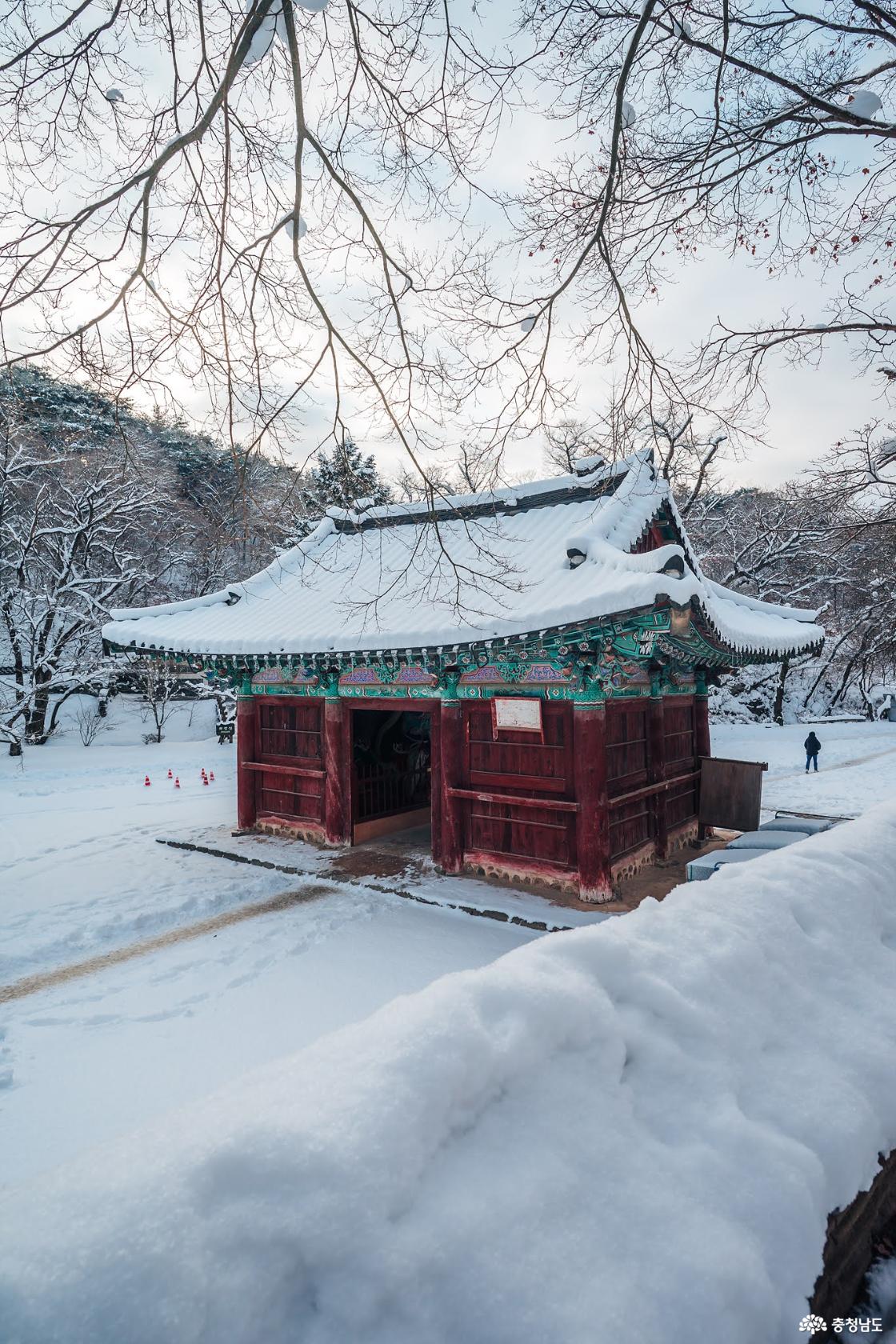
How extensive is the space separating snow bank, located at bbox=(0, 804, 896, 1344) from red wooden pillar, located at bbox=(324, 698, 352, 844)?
7.13m

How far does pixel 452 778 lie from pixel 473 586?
3094 millimetres

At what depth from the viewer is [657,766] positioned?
27.2 feet

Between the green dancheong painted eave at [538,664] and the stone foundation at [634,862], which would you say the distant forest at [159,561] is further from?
the stone foundation at [634,862]

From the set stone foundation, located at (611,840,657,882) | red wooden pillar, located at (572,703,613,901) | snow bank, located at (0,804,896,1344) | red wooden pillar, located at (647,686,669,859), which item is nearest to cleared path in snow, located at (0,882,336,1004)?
red wooden pillar, located at (572,703,613,901)

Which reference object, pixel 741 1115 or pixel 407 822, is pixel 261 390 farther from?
pixel 407 822

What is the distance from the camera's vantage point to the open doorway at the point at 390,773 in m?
9.87

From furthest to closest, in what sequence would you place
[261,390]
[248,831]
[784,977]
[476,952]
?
1. [248,831]
2. [476,952]
3. [261,390]
4. [784,977]

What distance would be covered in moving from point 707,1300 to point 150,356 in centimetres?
449

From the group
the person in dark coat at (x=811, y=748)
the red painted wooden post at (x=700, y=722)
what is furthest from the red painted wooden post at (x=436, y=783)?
the person in dark coat at (x=811, y=748)

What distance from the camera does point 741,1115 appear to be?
1.61 m

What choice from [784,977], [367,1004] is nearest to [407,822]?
[367,1004]

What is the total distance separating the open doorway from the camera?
9.87 m

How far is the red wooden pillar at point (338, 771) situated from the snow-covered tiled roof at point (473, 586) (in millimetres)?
1212

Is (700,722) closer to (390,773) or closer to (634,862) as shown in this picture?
(634,862)
